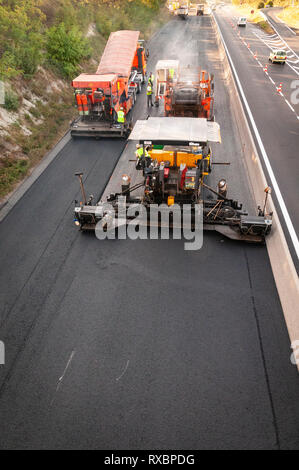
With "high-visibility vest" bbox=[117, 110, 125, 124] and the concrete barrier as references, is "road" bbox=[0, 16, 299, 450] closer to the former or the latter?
the concrete barrier

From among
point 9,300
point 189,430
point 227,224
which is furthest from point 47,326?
point 227,224

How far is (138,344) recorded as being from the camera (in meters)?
7.34

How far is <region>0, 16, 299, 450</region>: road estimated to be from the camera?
5.89 metres

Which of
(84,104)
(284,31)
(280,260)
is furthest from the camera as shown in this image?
(284,31)

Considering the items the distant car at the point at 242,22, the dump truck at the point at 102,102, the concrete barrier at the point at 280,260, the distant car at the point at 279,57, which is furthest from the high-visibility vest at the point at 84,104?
the distant car at the point at 242,22

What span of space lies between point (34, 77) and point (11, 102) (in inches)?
160

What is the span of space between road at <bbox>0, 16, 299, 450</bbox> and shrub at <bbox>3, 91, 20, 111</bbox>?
7415 mm

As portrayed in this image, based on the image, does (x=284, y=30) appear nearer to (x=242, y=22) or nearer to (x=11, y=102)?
(x=242, y=22)

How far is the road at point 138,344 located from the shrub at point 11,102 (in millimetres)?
7415

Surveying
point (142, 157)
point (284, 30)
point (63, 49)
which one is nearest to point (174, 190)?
point (142, 157)

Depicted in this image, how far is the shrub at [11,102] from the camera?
631 inches

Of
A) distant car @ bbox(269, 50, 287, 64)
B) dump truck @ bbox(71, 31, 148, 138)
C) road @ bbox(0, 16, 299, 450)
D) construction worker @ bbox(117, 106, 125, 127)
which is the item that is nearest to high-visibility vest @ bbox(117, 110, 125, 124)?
construction worker @ bbox(117, 106, 125, 127)

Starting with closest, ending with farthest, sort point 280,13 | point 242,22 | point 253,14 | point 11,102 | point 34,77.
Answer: point 11,102 < point 34,77 < point 242,22 < point 280,13 < point 253,14

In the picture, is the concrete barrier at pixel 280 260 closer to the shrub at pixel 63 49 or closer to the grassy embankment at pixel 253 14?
the shrub at pixel 63 49
